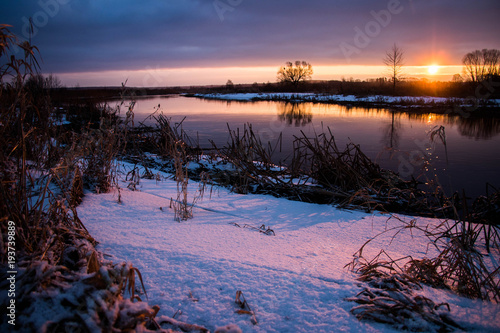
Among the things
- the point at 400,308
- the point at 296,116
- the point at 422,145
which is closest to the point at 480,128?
the point at 422,145

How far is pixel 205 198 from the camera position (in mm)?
3703

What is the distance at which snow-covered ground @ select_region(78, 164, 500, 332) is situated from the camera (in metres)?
1.36

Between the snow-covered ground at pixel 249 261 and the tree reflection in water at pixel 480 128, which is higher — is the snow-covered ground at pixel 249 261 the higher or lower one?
the lower one

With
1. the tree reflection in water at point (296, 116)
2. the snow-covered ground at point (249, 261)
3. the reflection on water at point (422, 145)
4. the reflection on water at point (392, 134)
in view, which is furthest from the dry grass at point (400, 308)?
the tree reflection in water at point (296, 116)

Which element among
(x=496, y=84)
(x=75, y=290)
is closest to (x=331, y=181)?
(x=75, y=290)

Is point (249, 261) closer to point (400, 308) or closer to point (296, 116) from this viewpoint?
point (400, 308)

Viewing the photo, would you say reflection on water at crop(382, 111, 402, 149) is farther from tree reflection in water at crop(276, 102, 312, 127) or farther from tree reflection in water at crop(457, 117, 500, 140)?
tree reflection in water at crop(276, 102, 312, 127)

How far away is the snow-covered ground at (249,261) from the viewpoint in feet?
4.48

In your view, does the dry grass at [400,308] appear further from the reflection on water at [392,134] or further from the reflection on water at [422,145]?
the reflection on water at [392,134]

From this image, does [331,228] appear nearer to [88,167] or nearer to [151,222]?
[151,222]

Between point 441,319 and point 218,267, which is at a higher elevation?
point 218,267

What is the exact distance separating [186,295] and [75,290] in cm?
54

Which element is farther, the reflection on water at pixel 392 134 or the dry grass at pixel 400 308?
the reflection on water at pixel 392 134

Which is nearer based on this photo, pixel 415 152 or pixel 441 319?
pixel 441 319
